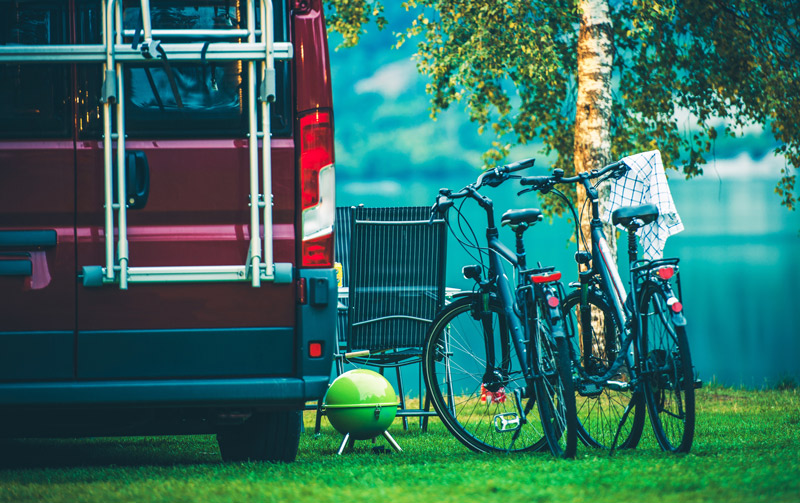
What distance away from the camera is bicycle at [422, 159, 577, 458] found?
15.5 feet

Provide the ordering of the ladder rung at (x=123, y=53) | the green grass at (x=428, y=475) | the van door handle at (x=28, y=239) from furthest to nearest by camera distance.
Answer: the ladder rung at (x=123, y=53), the van door handle at (x=28, y=239), the green grass at (x=428, y=475)

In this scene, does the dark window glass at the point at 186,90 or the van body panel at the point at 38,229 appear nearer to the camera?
the van body panel at the point at 38,229

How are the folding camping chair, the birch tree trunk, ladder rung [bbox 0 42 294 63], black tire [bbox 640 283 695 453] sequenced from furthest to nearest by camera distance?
the birch tree trunk → the folding camping chair → black tire [bbox 640 283 695 453] → ladder rung [bbox 0 42 294 63]

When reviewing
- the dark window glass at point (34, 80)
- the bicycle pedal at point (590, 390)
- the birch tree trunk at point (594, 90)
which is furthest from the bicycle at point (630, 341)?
the birch tree trunk at point (594, 90)

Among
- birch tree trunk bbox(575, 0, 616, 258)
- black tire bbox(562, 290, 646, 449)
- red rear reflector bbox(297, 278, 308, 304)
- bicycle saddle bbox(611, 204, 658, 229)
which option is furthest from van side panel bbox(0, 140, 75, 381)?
birch tree trunk bbox(575, 0, 616, 258)

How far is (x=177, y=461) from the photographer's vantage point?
528 cm

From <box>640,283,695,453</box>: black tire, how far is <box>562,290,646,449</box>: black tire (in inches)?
5.1

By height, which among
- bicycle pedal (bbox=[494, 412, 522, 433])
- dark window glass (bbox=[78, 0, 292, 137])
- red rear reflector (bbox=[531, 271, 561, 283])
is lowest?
bicycle pedal (bbox=[494, 412, 522, 433])

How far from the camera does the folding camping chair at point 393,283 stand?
20.2 ft

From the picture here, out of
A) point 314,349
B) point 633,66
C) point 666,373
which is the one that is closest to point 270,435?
point 314,349

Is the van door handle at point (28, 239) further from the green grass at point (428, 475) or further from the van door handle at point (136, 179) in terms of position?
the green grass at point (428, 475)

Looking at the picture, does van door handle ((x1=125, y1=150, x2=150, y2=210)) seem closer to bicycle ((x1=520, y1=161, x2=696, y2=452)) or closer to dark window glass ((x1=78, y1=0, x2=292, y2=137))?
dark window glass ((x1=78, y1=0, x2=292, y2=137))

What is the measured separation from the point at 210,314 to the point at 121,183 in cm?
67

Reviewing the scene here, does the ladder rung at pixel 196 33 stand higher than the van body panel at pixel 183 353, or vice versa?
the ladder rung at pixel 196 33
